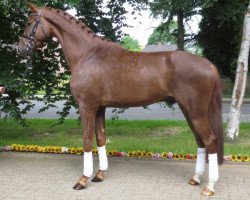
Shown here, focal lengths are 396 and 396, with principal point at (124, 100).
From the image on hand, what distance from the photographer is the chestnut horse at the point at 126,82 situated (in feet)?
17.3

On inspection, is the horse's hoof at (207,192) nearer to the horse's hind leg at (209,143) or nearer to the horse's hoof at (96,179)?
the horse's hind leg at (209,143)

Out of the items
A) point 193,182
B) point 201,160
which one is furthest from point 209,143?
point 193,182

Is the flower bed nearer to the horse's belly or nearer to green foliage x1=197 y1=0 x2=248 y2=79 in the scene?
the horse's belly

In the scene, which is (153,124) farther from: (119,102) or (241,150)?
(119,102)

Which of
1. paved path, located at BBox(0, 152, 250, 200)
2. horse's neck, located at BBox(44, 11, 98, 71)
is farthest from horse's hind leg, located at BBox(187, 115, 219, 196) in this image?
horse's neck, located at BBox(44, 11, 98, 71)

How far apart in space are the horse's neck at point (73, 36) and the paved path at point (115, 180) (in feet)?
5.87

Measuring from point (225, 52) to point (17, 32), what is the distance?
21.5 meters

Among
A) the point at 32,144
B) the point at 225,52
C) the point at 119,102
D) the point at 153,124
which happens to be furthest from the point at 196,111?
the point at 225,52

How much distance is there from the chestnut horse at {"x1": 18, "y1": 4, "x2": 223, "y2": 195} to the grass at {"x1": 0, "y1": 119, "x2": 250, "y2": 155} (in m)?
1.95

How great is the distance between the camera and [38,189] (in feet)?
17.9

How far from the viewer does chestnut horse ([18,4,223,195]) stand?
5.26m

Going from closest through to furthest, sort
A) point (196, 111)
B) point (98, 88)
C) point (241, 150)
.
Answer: point (196, 111) < point (98, 88) < point (241, 150)

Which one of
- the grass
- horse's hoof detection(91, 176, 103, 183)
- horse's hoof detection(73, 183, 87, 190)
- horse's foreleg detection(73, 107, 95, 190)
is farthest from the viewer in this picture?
the grass

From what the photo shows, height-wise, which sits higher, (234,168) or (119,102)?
(119,102)
